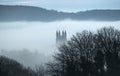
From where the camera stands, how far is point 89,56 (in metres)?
53.4

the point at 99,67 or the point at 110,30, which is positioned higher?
the point at 110,30

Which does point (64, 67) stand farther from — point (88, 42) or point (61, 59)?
point (88, 42)

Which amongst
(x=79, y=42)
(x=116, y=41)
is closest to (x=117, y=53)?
(x=116, y=41)

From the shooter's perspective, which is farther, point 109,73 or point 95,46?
point 95,46

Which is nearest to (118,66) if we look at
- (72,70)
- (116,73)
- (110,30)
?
(116,73)

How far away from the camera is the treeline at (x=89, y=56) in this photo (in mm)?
49781

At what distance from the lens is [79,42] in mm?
55531

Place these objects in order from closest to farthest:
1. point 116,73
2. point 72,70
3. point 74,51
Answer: point 116,73, point 72,70, point 74,51

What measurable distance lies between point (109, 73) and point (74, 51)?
9.51 meters

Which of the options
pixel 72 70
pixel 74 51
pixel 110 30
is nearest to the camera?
pixel 72 70

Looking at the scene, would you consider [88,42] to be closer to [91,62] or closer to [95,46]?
[95,46]

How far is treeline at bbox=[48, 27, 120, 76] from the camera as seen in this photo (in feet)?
163

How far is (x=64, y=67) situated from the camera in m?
52.5

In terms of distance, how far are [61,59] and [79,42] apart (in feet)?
13.3
